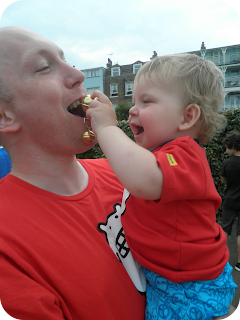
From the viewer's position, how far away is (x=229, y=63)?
2883 centimetres

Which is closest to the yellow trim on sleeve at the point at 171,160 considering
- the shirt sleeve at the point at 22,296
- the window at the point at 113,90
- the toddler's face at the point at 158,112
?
the toddler's face at the point at 158,112

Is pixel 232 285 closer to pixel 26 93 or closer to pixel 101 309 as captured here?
pixel 101 309

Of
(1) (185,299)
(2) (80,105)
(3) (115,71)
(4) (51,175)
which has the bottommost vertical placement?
(1) (185,299)

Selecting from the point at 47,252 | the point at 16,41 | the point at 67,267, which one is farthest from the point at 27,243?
the point at 16,41

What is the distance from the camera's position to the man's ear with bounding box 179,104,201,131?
53.7 inches

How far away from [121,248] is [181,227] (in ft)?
1.39

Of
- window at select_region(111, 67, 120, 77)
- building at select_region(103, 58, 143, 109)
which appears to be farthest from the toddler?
window at select_region(111, 67, 120, 77)

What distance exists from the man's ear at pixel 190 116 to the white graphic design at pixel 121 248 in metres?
0.79

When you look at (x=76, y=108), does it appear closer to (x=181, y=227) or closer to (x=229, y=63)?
(x=181, y=227)

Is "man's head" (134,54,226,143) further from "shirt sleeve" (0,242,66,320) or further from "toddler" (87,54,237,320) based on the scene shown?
"shirt sleeve" (0,242,66,320)

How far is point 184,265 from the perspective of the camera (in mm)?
1302

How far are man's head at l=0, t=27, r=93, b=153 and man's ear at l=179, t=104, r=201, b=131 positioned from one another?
0.71 meters

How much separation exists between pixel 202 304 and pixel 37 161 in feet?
4.68

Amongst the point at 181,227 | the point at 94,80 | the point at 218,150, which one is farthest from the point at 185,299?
the point at 94,80
